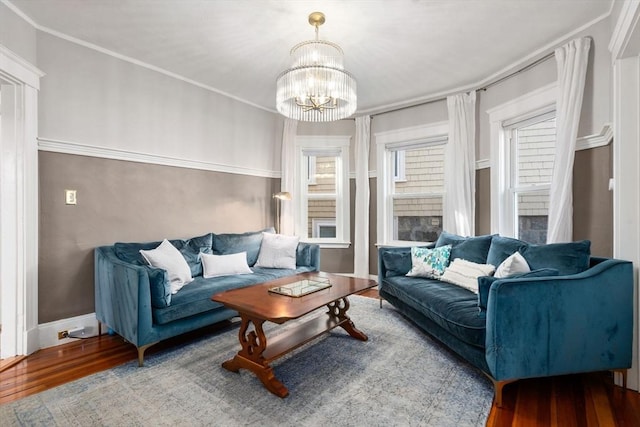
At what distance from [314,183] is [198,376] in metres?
3.32

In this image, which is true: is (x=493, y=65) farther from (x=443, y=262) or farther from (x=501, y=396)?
(x=501, y=396)

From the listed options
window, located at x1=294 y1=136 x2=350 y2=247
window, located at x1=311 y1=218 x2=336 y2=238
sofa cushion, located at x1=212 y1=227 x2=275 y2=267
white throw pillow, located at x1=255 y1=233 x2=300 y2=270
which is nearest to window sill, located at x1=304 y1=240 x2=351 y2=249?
window, located at x1=294 y1=136 x2=350 y2=247

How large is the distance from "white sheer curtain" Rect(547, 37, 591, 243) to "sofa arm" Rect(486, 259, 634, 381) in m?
0.79

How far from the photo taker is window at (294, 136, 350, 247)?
482 cm

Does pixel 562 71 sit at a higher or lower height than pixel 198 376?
higher

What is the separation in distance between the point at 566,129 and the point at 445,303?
1846 mm

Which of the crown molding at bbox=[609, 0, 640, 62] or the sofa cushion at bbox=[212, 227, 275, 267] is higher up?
the crown molding at bbox=[609, 0, 640, 62]

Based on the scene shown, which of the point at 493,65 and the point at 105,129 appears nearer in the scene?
the point at 105,129

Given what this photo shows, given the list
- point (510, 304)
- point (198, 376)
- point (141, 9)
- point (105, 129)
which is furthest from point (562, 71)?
point (105, 129)

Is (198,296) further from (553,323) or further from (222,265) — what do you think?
(553,323)

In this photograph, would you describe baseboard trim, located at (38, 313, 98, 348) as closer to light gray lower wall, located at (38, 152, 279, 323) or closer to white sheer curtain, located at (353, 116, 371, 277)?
light gray lower wall, located at (38, 152, 279, 323)

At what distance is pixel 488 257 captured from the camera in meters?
2.94

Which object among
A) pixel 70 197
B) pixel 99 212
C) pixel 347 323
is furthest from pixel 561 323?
pixel 70 197

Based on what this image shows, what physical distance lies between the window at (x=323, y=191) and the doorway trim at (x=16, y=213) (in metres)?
3.05
